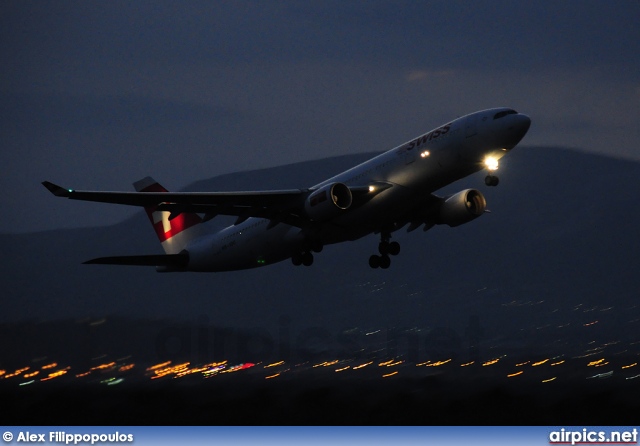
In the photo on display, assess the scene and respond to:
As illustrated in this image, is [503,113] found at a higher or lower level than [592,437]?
higher

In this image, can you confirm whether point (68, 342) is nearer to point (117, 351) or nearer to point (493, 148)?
point (117, 351)

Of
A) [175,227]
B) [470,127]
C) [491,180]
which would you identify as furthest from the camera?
[175,227]

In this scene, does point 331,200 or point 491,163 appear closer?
Result: point 491,163

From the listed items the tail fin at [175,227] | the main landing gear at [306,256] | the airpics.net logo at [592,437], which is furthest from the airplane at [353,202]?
the airpics.net logo at [592,437]

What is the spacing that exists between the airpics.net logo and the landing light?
13.1 meters

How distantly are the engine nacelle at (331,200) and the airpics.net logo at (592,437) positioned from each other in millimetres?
14602

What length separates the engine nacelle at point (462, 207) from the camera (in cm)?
4231

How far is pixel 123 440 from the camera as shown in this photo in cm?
4009

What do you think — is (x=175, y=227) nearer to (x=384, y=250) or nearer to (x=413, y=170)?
(x=384, y=250)

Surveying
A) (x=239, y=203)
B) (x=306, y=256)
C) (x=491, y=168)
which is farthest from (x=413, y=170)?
(x=239, y=203)

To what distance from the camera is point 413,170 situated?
37.6 metres

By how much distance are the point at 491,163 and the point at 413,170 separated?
131 inches

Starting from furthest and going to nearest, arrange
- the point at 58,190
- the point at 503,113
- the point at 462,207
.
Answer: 1. the point at 462,207
2. the point at 503,113
3. the point at 58,190

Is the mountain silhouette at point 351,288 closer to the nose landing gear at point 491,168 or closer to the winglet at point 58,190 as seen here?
the winglet at point 58,190
